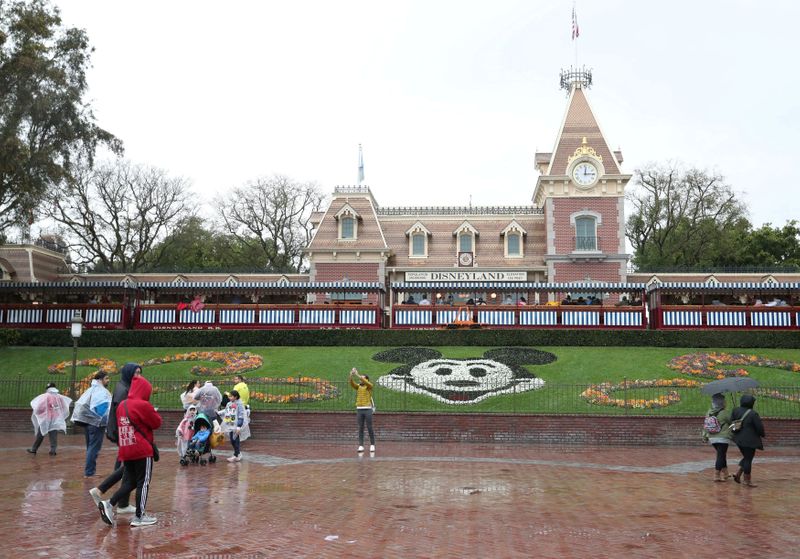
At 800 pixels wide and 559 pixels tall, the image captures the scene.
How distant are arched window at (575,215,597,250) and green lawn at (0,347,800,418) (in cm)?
1658

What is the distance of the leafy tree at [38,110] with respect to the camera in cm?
3066

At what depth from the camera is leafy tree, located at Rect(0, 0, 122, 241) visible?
30.7 m

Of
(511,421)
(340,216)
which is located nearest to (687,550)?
(511,421)

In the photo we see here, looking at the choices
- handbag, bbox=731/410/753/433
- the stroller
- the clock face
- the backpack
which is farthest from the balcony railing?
the stroller

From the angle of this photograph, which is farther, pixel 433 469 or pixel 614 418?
pixel 614 418

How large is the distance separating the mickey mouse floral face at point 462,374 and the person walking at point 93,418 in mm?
9324

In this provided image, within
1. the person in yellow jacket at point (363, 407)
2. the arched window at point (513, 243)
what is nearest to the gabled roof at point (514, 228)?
the arched window at point (513, 243)

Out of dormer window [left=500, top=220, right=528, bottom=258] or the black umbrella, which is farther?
dormer window [left=500, top=220, right=528, bottom=258]

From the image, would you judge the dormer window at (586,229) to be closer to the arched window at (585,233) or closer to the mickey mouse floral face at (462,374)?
the arched window at (585,233)

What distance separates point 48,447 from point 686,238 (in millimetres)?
55391

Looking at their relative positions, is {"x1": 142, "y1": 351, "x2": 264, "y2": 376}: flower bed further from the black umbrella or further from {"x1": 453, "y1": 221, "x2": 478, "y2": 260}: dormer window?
{"x1": 453, "y1": 221, "x2": 478, "y2": 260}: dormer window

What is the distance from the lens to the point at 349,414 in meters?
20.5

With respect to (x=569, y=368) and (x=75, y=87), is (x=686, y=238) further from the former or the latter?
(x=75, y=87)

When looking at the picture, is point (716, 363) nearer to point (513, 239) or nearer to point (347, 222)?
point (513, 239)
